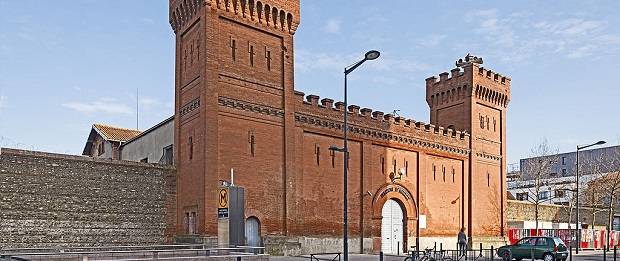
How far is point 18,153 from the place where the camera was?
25.0 m

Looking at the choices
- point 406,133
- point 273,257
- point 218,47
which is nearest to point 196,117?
point 218,47

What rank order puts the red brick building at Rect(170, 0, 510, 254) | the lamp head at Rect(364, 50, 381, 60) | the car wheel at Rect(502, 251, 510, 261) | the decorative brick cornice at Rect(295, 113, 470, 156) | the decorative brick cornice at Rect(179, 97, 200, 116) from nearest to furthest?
the lamp head at Rect(364, 50, 381, 60) < the red brick building at Rect(170, 0, 510, 254) < the decorative brick cornice at Rect(179, 97, 200, 116) < the car wheel at Rect(502, 251, 510, 261) < the decorative brick cornice at Rect(295, 113, 470, 156)

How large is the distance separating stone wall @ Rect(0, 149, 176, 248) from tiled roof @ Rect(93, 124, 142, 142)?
1367 cm

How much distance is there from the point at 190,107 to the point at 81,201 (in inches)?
258

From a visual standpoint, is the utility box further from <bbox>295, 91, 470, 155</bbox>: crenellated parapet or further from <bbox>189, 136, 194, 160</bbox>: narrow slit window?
<bbox>295, 91, 470, 155</bbox>: crenellated parapet

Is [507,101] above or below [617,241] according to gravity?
above

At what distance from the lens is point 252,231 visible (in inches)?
1145

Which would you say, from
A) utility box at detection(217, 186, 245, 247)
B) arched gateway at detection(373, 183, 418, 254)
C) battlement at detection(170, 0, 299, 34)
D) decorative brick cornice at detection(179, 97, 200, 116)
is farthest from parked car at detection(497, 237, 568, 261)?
decorative brick cornice at detection(179, 97, 200, 116)

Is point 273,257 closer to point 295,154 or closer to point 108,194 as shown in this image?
point 295,154

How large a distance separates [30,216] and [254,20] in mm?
13602

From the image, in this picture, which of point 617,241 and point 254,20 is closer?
point 254,20

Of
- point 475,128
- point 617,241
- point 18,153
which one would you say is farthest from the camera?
point 617,241

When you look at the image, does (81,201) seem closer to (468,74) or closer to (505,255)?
(505,255)

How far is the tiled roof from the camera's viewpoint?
41.6 meters
